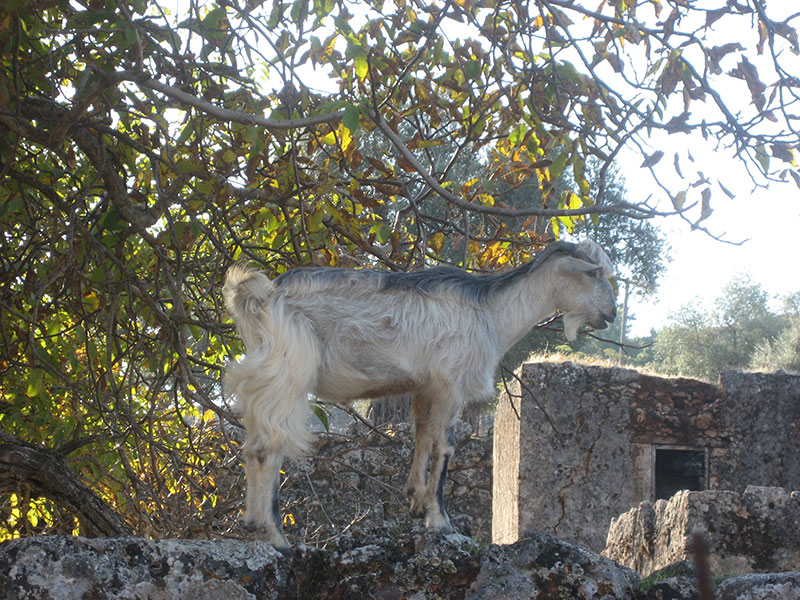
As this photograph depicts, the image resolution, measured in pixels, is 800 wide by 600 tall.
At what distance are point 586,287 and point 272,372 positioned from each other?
1343 millimetres

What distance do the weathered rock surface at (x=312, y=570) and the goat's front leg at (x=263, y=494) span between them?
167 mm

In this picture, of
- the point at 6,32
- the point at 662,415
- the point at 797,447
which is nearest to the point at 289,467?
the point at 662,415

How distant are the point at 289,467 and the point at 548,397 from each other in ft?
10.9

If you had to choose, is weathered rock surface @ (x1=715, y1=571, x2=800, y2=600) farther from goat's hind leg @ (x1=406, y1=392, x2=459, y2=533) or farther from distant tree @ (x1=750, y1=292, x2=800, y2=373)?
distant tree @ (x1=750, y1=292, x2=800, y2=373)

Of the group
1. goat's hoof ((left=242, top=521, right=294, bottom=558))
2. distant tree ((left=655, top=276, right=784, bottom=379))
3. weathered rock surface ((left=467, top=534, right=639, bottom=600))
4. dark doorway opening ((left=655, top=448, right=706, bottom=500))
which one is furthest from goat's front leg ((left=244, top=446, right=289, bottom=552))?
distant tree ((left=655, top=276, right=784, bottom=379))

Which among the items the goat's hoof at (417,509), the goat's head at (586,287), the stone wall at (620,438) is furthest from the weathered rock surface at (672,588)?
the stone wall at (620,438)

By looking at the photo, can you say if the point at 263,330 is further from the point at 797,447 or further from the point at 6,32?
the point at 797,447

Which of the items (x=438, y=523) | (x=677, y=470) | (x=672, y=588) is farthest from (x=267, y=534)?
(x=677, y=470)

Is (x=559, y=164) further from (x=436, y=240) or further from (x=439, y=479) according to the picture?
(x=439, y=479)

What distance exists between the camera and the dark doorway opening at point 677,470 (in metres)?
11.6

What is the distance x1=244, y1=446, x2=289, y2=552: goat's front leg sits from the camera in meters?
3.01

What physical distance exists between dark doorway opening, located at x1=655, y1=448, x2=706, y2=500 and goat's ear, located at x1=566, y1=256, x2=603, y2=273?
8607 mm

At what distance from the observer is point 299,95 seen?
401 cm

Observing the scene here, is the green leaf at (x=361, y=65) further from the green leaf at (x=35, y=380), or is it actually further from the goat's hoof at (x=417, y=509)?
the green leaf at (x=35, y=380)
